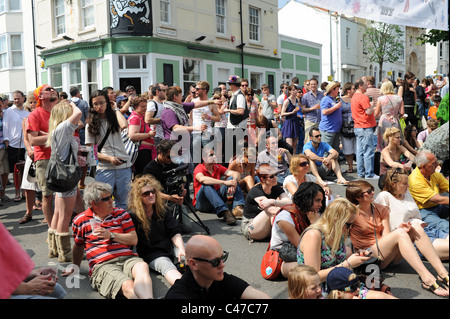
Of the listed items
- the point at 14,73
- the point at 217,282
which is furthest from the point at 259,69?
the point at 217,282

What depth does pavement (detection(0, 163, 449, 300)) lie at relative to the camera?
161 inches

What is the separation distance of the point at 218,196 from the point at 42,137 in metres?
2.49

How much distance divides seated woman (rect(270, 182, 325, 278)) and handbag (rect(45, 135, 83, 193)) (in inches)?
82.4

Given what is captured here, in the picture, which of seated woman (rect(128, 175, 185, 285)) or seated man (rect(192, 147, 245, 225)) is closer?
seated woman (rect(128, 175, 185, 285))

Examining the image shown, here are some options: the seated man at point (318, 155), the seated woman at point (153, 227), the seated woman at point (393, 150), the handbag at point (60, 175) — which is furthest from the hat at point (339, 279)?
the seated man at point (318, 155)

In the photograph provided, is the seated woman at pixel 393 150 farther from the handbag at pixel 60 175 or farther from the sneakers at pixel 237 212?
the handbag at pixel 60 175

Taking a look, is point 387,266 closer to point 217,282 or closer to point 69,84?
point 217,282

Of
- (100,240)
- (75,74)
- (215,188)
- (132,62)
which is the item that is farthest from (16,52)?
(100,240)

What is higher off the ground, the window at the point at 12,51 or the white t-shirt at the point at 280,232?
the window at the point at 12,51

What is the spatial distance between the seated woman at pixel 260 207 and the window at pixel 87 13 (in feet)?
50.9

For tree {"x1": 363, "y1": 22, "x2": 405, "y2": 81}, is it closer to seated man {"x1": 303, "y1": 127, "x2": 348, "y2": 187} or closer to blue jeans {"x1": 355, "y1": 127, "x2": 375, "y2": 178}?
blue jeans {"x1": 355, "y1": 127, "x2": 375, "y2": 178}

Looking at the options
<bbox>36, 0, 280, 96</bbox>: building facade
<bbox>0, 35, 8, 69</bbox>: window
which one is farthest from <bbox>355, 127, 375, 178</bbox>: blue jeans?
<bbox>0, 35, 8, 69</bbox>: window

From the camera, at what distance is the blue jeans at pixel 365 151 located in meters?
8.80

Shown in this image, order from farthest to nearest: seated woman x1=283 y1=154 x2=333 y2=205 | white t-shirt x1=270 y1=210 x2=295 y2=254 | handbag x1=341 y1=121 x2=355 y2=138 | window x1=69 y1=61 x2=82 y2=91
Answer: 1. window x1=69 y1=61 x2=82 y2=91
2. handbag x1=341 y1=121 x2=355 y2=138
3. seated woman x1=283 y1=154 x2=333 y2=205
4. white t-shirt x1=270 y1=210 x2=295 y2=254
